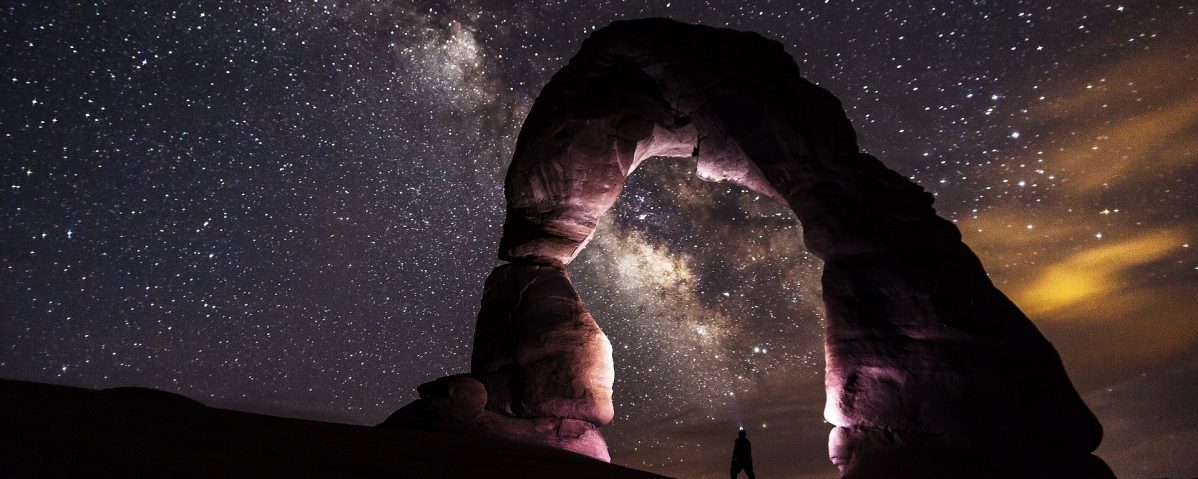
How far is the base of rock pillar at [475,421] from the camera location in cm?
990

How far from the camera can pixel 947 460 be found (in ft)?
27.5

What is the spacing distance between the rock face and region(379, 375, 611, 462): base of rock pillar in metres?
0.14

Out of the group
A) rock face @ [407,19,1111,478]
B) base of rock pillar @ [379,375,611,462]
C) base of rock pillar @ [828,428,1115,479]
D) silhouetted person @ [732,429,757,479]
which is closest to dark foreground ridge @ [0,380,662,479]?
base of rock pillar @ [379,375,611,462]

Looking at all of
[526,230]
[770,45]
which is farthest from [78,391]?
[770,45]

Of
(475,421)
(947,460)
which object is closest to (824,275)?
(947,460)

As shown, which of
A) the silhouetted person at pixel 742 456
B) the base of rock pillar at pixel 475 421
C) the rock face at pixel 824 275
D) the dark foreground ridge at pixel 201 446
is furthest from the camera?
the silhouetted person at pixel 742 456

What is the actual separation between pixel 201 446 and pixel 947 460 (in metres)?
8.96

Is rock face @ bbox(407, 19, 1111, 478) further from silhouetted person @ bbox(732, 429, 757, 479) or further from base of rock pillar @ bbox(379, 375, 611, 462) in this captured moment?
silhouetted person @ bbox(732, 429, 757, 479)

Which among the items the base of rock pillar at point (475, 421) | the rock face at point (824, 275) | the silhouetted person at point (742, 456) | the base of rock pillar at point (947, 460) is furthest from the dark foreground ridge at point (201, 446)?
the silhouetted person at point (742, 456)

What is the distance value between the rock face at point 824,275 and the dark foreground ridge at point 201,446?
16.9 feet

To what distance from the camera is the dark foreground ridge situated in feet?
10.7

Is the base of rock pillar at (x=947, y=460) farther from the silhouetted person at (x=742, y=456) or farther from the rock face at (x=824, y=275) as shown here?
the silhouetted person at (x=742, y=456)

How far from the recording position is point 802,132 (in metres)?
12.2

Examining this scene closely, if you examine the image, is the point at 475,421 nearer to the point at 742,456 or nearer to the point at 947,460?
the point at 742,456
